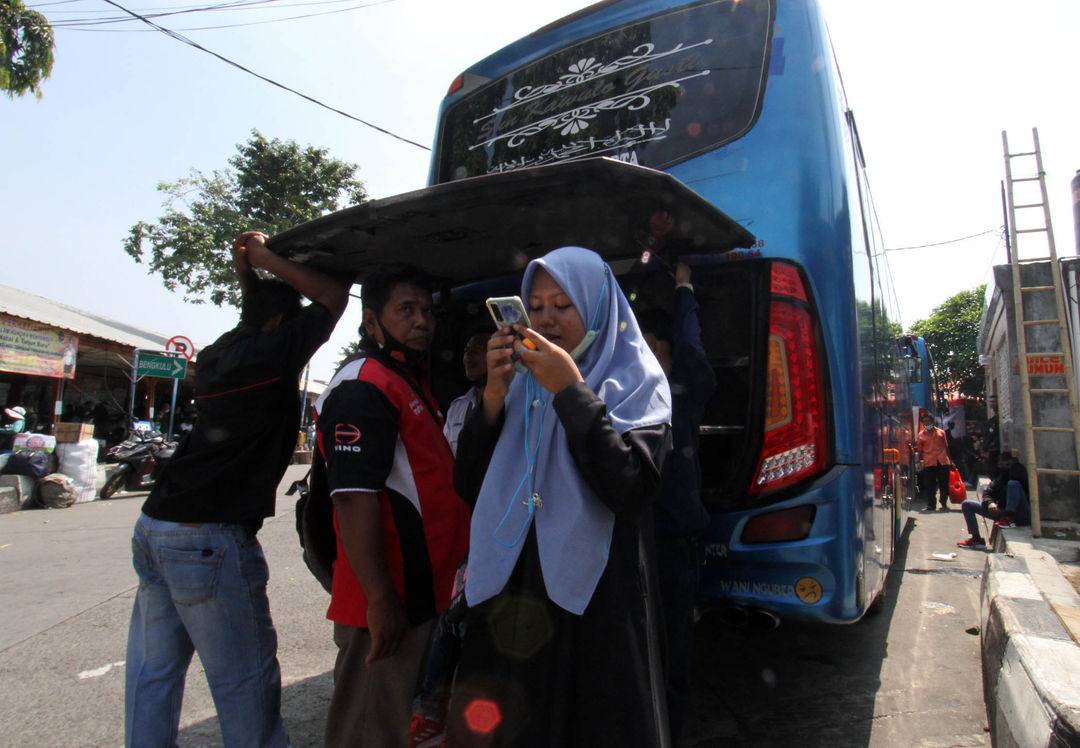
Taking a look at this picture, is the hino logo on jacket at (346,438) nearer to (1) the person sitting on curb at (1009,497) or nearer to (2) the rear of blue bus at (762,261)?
(2) the rear of blue bus at (762,261)

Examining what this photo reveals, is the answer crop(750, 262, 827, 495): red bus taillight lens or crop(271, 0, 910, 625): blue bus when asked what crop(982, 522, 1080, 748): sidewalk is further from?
crop(750, 262, 827, 495): red bus taillight lens

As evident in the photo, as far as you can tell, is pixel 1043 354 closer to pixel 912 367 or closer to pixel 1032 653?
pixel 912 367

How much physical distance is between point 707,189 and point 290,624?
3.76m

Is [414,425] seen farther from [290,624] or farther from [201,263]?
[201,263]

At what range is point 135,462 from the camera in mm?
11055

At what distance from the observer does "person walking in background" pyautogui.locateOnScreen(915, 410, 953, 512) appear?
11117mm

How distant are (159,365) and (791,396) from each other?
434 inches

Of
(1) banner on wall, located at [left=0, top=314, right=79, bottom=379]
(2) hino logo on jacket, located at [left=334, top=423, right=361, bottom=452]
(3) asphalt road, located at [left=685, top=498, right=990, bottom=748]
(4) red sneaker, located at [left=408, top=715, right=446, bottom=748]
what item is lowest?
(3) asphalt road, located at [left=685, top=498, right=990, bottom=748]

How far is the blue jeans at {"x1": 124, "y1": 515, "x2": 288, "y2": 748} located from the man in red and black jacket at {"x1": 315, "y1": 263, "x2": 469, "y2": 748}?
33 cm

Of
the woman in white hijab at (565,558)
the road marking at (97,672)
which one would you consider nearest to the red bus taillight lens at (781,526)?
the woman in white hijab at (565,558)

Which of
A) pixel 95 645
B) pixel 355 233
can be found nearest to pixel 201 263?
pixel 95 645

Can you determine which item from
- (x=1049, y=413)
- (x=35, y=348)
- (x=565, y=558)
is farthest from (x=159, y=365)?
(x=1049, y=413)

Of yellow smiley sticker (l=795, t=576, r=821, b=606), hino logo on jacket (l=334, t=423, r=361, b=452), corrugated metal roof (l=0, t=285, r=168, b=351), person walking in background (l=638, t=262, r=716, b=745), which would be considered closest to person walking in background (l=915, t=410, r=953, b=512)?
yellow smiley sticker (l=795, t=576, r=821, b=606)

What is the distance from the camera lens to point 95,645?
387 centimetres
